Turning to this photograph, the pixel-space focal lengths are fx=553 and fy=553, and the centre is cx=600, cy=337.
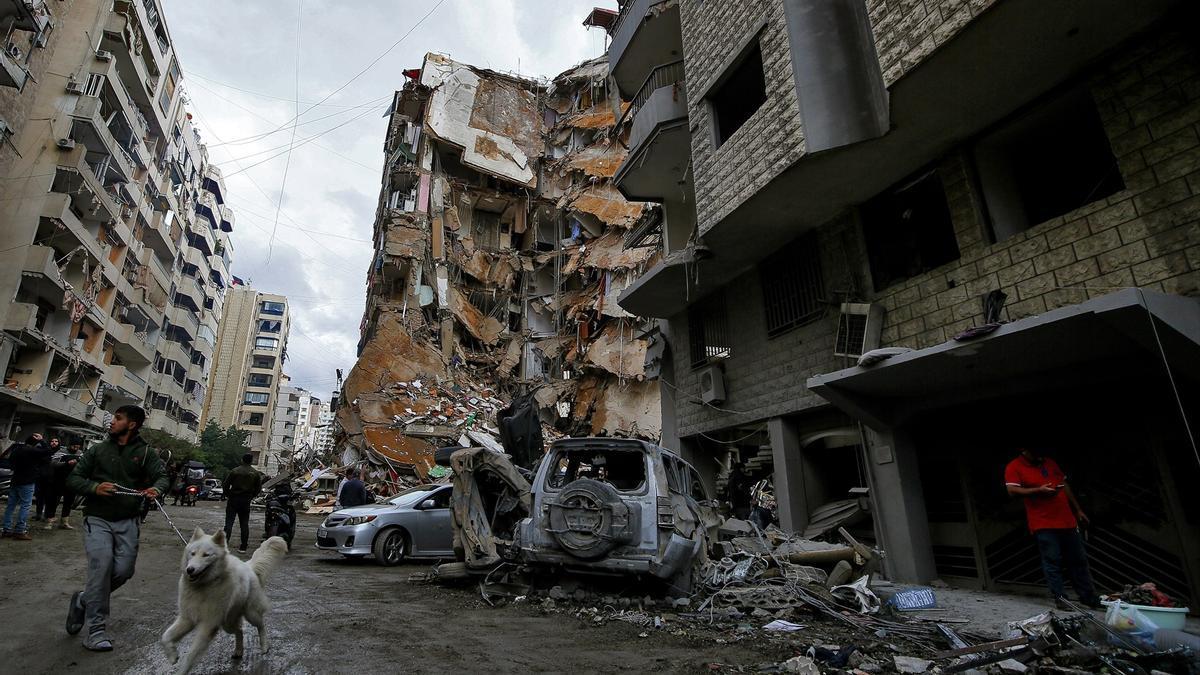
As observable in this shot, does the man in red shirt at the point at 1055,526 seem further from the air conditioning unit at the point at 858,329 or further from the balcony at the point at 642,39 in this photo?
the balcony at the point at 642,39

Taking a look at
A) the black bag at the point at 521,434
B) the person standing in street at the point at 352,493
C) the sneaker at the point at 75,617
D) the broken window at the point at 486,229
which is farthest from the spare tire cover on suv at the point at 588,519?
Result: the broken window at the point at 486,229

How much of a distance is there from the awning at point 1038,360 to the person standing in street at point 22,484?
12735 millimetres

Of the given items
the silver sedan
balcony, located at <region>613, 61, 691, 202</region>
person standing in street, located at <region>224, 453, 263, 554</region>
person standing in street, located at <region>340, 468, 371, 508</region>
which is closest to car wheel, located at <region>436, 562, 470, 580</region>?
the silver sedan

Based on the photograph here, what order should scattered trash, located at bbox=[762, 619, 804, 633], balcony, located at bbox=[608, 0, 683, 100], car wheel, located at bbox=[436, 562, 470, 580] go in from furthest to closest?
1. balcony, located at bbox=[608, 0, 683, 100]
2. car wheel, located at bbox=[436, 562, 470, 580]
3. scattered trash, located at bbox=[762, 619, 804, 633]

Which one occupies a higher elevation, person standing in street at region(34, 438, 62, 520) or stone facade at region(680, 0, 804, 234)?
stone facade at region(680, 0, 804, 234)

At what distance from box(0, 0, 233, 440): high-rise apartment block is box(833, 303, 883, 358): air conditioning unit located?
25.4m

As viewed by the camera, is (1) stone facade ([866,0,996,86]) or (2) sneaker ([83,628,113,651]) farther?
(1) stone facade ([866,0,996,86])

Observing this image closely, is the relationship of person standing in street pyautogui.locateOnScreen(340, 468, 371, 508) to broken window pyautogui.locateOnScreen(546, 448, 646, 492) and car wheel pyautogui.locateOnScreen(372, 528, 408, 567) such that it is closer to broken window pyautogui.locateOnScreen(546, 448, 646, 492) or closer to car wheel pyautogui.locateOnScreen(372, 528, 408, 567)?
car wheel pyautogui.locateOnScreen(372, 528, 408, 567)

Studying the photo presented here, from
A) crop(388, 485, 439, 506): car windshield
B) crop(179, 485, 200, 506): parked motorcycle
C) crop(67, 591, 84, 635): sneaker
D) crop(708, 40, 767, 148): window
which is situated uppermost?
crop(708, 40, 767, 148): window

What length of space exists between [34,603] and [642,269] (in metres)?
26.6

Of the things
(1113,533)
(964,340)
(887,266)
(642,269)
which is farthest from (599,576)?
(642,269)

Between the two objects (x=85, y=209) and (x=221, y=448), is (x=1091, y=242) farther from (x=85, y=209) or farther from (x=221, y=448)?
(x=221, y=448)

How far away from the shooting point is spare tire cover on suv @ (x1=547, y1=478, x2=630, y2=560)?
19.0 feet

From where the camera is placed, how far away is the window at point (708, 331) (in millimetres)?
11859
